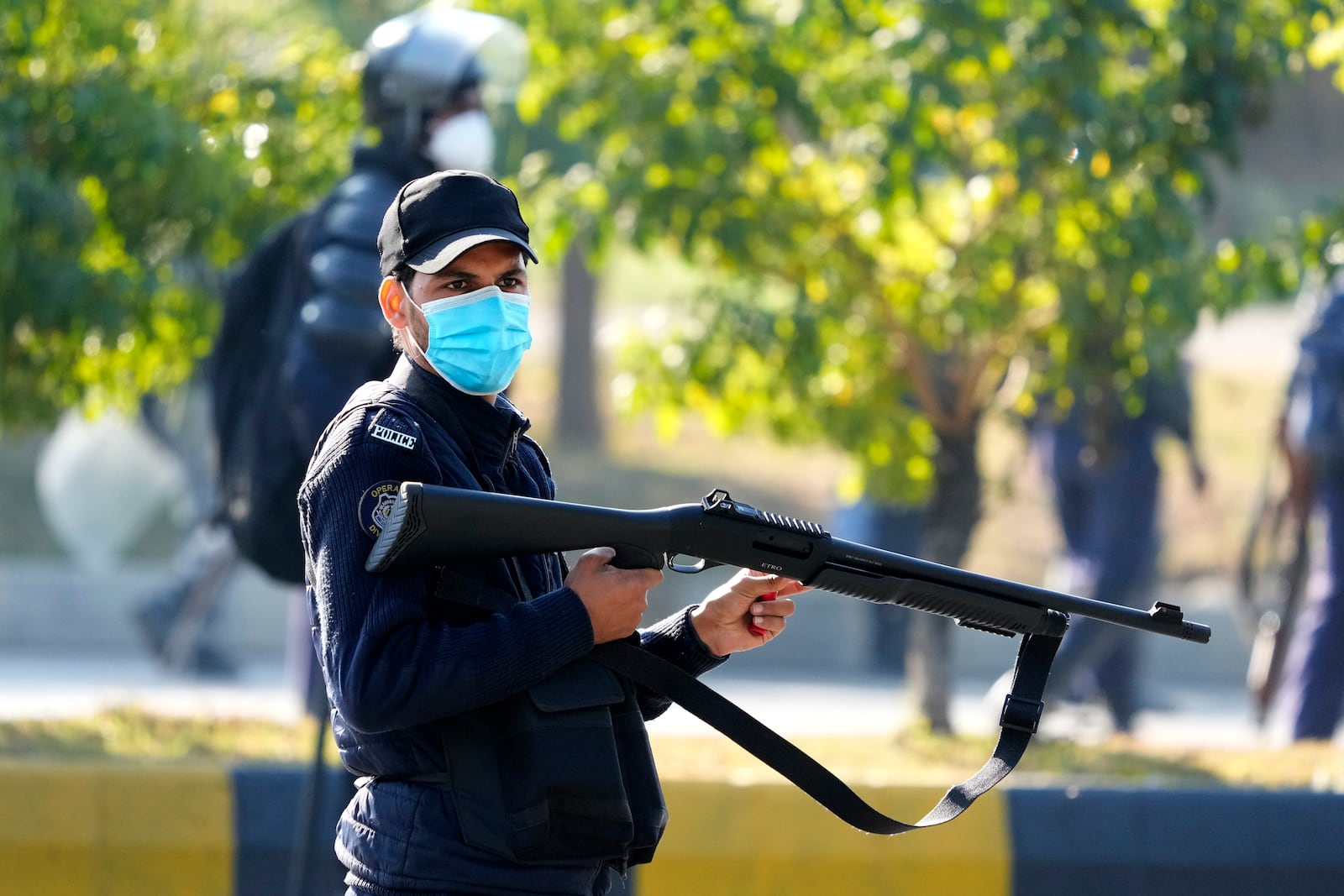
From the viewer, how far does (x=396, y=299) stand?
238 cm

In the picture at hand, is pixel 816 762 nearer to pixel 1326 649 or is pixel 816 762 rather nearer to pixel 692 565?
pixel 692 565

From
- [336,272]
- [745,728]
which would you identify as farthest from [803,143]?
[745,728]

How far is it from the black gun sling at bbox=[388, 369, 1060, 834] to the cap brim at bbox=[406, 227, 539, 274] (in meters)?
0.15

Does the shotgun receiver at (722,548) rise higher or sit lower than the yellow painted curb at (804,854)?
higher

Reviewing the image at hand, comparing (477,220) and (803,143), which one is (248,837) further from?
(803,143)

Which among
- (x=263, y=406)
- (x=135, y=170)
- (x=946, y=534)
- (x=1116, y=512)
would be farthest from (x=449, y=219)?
(x=1116, y=512)

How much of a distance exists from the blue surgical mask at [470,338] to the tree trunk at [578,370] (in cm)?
1370

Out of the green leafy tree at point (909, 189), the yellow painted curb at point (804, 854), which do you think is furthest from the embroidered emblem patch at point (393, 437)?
the green leafy tree at point (909, 189)

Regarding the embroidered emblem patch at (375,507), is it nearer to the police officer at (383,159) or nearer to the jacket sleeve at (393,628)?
the jacket sleeve at (393,628)

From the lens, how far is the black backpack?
4.25 meters

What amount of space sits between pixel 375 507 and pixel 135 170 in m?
3.19

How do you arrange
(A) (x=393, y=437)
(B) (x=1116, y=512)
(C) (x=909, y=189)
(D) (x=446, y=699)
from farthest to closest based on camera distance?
(B) (x=1116, y=512) < (C) (x=909, y=189) < (A) (x=393, y=437) < (D) (x=446, y=699)

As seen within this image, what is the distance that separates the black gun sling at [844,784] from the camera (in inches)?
97.3

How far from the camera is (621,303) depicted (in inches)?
828
